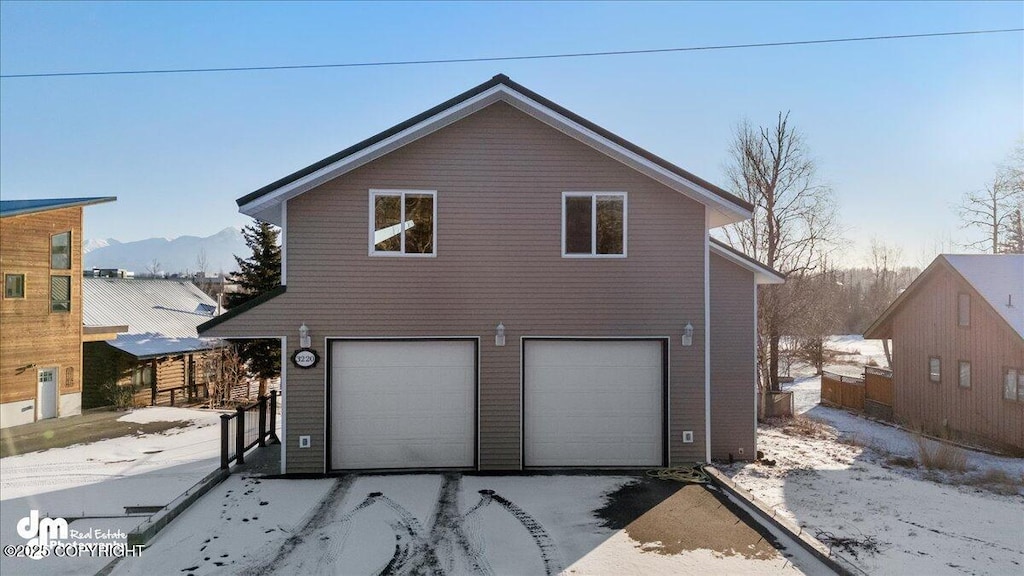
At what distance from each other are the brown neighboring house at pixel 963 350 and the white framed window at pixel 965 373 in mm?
29

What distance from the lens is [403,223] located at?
9.05 meters

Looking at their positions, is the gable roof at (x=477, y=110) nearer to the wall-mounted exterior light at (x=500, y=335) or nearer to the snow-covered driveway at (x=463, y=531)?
the wall-mounted exterior light at (x=500, y=335)

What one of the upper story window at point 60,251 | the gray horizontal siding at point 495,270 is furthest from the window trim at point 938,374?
the upper story window at point 60,251

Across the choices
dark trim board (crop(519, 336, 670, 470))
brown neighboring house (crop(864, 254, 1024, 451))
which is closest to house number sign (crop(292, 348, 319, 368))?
dark trim board (crop(519, 336, 670, 470))

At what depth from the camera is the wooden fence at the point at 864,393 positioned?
19.0 metres

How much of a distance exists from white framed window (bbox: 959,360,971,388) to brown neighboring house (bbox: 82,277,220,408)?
26830 mm

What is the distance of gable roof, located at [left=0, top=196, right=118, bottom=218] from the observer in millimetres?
14055

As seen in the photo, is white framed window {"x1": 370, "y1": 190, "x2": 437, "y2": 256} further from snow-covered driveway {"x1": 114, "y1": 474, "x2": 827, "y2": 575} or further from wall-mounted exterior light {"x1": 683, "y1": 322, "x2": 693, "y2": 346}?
wall-mounted exterior light {"x1": 683, "y1": 322, "x2": 693, "y2": 346}

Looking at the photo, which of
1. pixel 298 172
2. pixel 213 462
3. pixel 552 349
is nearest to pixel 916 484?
pixel 552 349

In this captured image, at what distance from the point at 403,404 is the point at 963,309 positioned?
16.5 metres

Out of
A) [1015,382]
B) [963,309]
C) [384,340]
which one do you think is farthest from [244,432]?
[963,309]

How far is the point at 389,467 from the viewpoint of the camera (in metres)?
8.98

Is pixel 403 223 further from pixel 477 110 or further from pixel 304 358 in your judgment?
pixel 304 358

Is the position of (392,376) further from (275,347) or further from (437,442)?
(275,347)
